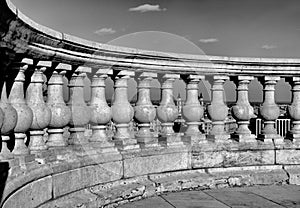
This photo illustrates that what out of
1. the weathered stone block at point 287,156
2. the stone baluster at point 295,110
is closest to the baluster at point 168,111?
the weathered stone block at point 287,156

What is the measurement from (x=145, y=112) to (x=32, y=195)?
6.68 feet

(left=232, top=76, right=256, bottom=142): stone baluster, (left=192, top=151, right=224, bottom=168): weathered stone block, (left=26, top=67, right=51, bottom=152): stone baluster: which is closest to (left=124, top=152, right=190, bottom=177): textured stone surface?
(left=192, top=151, right=224, bottom=168): weathered stone block

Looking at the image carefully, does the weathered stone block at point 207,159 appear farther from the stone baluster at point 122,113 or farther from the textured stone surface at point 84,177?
the textured stone surface at point 84,177

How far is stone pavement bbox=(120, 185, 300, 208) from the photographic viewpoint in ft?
15.7

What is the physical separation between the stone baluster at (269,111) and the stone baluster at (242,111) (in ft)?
0.52

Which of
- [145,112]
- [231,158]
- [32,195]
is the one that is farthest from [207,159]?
[32,195]

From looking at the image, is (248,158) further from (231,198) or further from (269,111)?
(231,198)

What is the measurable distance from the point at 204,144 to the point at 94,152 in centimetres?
164

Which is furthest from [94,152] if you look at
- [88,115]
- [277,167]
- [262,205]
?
[277,167]

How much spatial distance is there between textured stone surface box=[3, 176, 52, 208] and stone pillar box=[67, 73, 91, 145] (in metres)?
0.78

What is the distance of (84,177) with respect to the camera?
4422 mm

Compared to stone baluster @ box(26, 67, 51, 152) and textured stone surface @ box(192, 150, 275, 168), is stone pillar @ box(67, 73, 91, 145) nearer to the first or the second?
stone baluster @ box(26, 67, 51, 152)

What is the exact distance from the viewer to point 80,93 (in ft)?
15.2

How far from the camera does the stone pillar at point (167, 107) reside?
5.54 m
